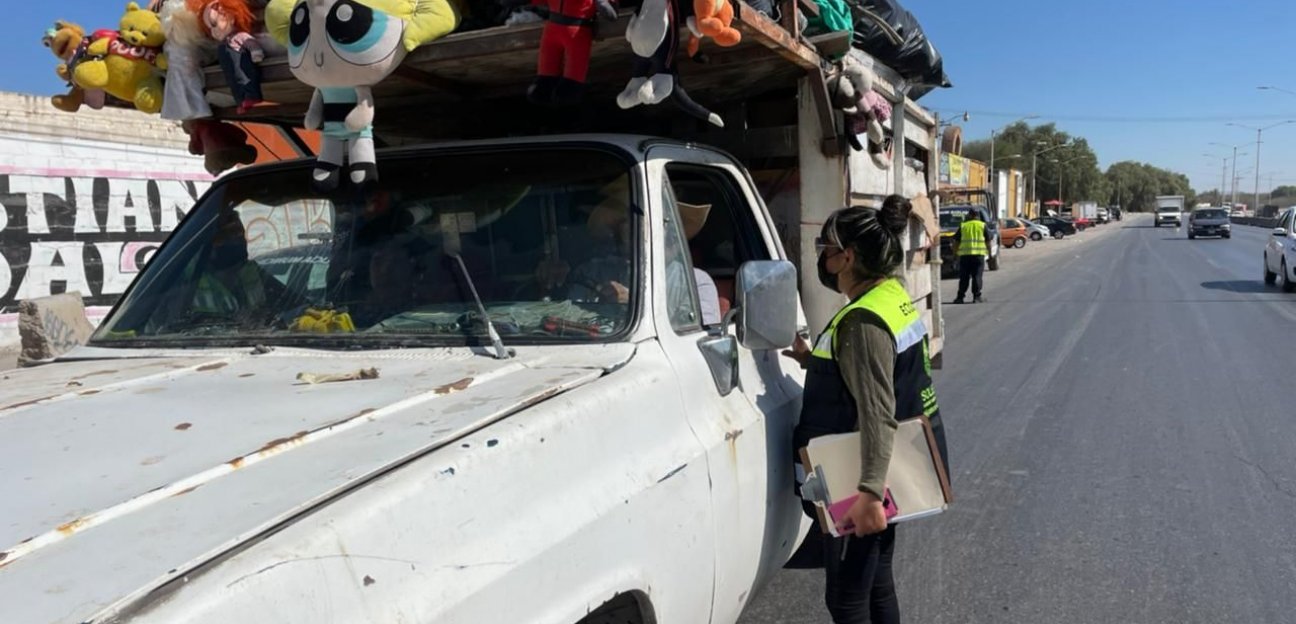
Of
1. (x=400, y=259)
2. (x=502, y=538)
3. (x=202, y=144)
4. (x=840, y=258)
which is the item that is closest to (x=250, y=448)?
(x=502, y=538)

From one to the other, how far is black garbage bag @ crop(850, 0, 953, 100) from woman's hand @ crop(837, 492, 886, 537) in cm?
267

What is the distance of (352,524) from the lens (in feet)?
4.47

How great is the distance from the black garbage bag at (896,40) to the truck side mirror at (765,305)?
2362 millimetres

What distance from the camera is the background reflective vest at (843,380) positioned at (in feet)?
8.75

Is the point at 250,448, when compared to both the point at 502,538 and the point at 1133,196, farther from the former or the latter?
the point at 1133,196

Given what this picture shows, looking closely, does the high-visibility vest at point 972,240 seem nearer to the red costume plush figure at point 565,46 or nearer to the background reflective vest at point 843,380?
the background reflective vest at point 843,380

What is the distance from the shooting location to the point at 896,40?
4.84 meters

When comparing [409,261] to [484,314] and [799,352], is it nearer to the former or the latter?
[484,314]

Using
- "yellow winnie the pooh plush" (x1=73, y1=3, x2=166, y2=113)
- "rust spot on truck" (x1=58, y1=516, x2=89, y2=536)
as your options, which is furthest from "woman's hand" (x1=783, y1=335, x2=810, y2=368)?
"yellow winnie the pooh plush" (x1=73, y1=3, x2=166, y2=113)

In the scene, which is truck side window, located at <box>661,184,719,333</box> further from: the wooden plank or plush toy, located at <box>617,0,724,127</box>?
the wooden plank

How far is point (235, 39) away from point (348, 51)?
2.29ft

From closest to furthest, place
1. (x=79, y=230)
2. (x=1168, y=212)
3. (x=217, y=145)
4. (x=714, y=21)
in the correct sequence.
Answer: (x=714, y=21), (x=217, y=145), (x=79, y=230), (x=1168, y=212)

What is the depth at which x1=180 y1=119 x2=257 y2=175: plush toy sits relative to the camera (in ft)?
13.2

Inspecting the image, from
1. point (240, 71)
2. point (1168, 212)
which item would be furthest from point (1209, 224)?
point (240, 71)
